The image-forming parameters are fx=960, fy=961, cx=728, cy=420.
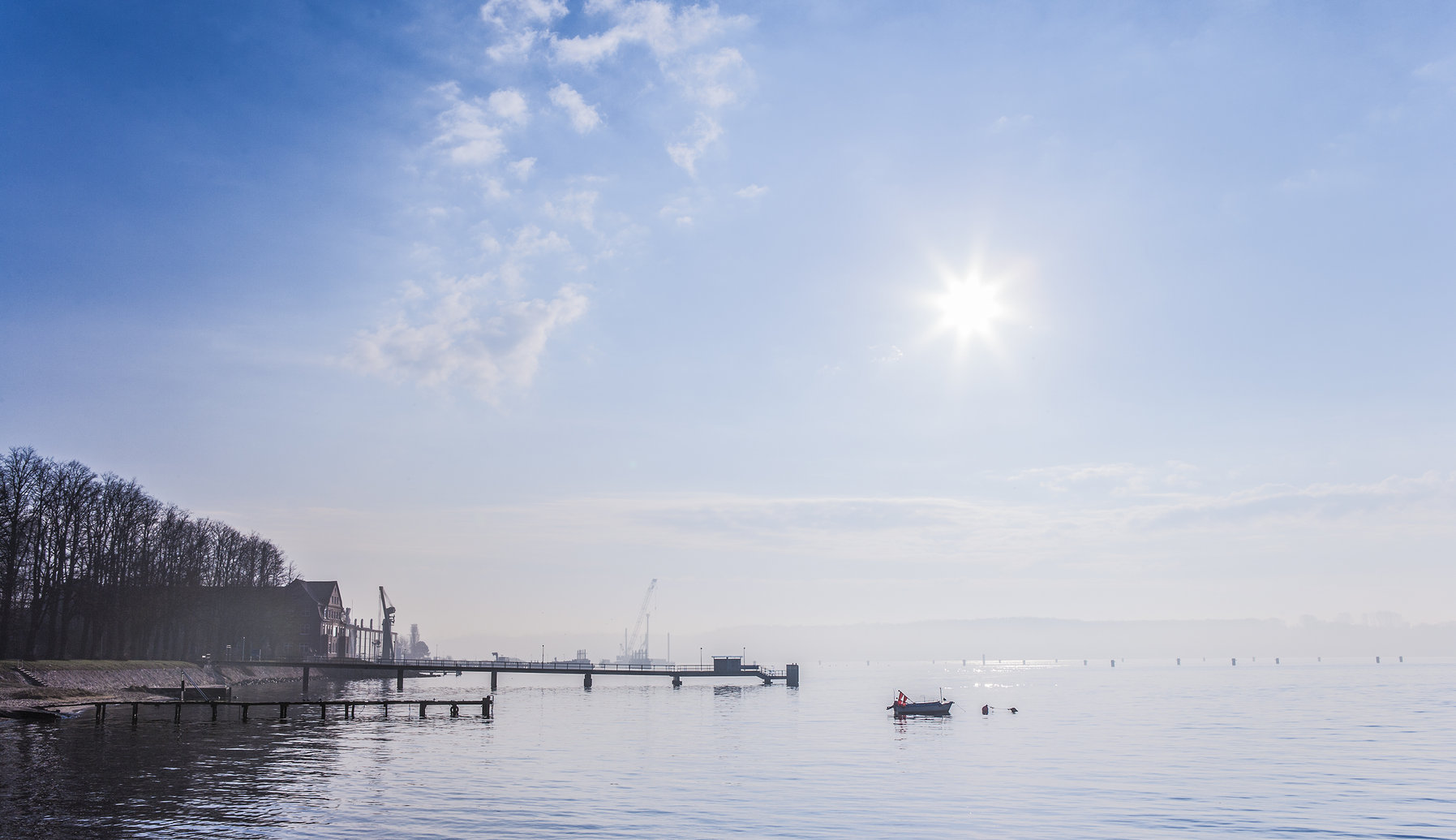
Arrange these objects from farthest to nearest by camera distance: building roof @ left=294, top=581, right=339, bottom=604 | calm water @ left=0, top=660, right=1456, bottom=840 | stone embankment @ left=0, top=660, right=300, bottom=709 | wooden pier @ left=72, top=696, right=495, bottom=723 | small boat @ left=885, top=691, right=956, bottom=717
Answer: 1. building roof @ left=294, top=581, right=339, bottom=604
2. small boat @ left=885, top=691, right=956, bottom=717
3. stone embankment @ left=0, top=660, right=300, bottom=709
4. wooden pier @ left=72, top=696, right=495, bottom=723
5. calm water @ left=0, top=660, right=1456, bottom=840

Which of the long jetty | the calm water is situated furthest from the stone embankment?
the long jetty

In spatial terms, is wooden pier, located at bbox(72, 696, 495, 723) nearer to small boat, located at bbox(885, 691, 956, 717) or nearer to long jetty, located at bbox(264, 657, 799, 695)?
long jetty, located at bbox(264, 657, 799, 695)

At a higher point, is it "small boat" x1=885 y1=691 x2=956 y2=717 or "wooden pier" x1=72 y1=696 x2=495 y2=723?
"wooden pier" x1=72 y1=696 x2=495 y2=723

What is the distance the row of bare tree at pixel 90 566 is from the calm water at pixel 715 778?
24.7 meters

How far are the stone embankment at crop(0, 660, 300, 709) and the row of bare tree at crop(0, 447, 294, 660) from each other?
478 cm

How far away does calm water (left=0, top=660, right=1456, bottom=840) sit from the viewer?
129ft

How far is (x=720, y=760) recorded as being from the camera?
61031mm

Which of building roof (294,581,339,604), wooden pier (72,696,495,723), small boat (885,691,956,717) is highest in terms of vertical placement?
building roof (294,581,339,604)

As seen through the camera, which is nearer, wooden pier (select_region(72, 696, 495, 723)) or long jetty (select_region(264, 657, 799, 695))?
wooden pier (select_region(72, 696, 495, 723))

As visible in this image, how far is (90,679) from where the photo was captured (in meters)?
91.8

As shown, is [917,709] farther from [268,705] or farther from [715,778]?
[268,705]

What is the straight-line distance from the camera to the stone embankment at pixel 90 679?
79312mm

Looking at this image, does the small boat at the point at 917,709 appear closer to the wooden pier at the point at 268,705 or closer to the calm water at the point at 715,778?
the calm water at the point at 715,778

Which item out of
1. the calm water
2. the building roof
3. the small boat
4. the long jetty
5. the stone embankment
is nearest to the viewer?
the calm water
